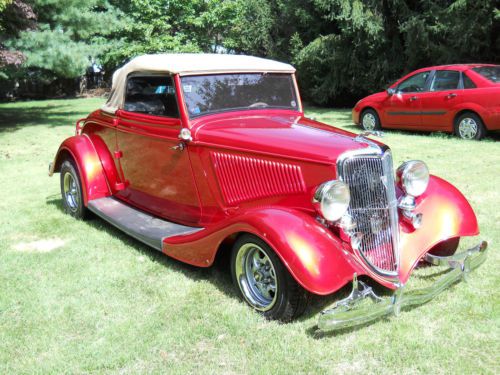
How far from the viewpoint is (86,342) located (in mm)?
3207

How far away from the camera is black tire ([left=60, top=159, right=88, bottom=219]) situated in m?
5.60

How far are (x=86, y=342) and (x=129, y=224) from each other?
159cm

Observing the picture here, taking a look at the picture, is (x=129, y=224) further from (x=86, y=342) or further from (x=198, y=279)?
(x=86, y=342)

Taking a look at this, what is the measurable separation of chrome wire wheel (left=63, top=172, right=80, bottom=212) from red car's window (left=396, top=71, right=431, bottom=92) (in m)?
8.15

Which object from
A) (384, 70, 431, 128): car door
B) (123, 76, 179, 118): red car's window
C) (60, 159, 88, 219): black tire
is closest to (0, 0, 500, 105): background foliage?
(384, 70, 431, 128): car door

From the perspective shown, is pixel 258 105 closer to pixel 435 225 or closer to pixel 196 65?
pixel 196 65

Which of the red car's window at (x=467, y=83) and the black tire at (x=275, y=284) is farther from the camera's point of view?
the red car's window at (x=467, y=83)

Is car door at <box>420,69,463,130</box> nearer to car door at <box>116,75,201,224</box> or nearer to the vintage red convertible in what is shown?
the vintage red convertible

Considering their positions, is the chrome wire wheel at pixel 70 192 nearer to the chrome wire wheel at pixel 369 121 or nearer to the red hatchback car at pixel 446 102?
the red hatchback car at pixel 446 102

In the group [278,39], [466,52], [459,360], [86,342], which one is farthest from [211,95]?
[278,39]

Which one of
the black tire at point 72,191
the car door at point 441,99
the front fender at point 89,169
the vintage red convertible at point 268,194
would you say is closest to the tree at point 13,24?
the black tire at point 72,191

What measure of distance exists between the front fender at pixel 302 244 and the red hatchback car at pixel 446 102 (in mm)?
7733

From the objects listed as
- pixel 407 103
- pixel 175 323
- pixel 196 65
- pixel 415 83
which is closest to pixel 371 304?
pixel 175 323

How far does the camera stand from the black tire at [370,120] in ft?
40.4
